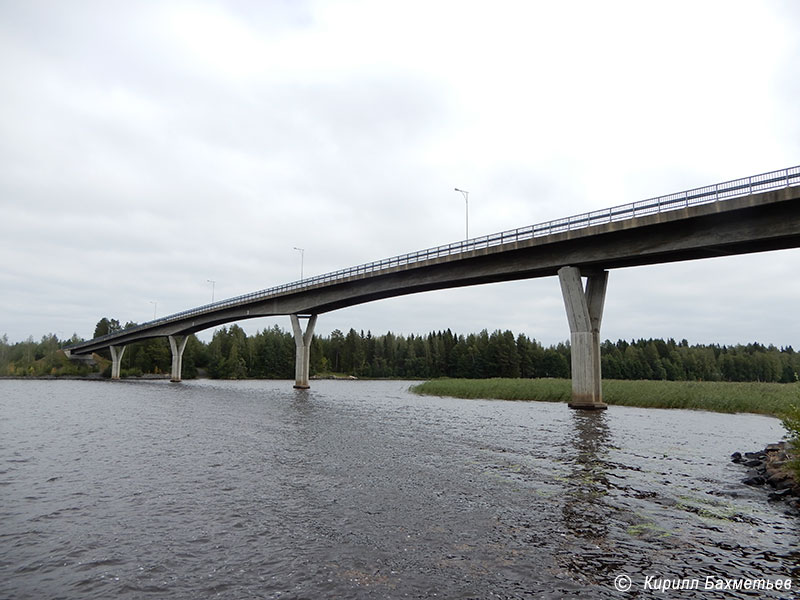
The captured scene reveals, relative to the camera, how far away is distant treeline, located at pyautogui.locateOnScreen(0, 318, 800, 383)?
136500mm

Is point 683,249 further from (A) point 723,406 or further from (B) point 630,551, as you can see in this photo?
(B) point 630,551

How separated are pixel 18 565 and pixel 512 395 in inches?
1933

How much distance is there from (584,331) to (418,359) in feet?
442

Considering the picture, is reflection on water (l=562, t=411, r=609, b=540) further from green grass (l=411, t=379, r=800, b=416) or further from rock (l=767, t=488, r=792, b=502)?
green grass (l=411, t=379, r=800, b=416)

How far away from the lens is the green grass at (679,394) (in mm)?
36531

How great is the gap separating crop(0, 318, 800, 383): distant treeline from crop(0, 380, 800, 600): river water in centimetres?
12354

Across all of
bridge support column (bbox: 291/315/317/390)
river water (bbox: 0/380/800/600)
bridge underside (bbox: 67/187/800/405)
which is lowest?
river water (bbox: 0/380/800/600)

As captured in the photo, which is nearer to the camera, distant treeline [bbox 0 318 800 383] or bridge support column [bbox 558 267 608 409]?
bridge support column [bbox 558 267 608 409]

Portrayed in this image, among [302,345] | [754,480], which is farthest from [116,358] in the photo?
[754,480]

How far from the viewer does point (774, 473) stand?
1544 centimetres

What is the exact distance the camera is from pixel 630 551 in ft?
30.6

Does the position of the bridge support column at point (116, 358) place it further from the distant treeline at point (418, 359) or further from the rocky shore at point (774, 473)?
the rocky shore at point (774, 473)

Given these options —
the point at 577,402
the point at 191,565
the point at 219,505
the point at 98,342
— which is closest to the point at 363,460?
the point at 219,505

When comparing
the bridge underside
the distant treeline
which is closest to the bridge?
the bridge underside
